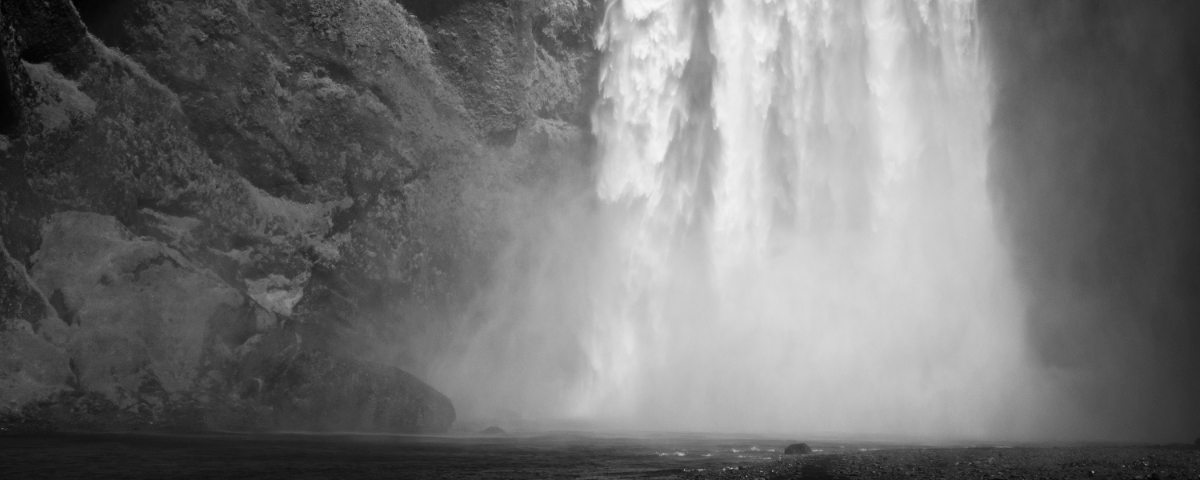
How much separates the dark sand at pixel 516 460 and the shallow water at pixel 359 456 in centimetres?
1

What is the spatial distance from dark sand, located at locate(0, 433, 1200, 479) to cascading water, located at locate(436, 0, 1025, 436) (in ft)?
26.9

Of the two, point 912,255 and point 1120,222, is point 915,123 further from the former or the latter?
point 1120,222

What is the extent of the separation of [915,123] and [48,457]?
2129 centimetres

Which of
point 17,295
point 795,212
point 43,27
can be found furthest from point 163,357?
point 795,212

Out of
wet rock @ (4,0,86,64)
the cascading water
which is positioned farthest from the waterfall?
wet rock @ (4,0,86,64)

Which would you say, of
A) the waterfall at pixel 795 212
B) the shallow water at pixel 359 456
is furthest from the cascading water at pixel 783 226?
the shallow water at pixel 359 456

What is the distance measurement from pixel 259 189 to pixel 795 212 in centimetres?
1341

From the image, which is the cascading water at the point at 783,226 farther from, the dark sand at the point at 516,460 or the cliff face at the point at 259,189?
the dark sand at the point at 516,460

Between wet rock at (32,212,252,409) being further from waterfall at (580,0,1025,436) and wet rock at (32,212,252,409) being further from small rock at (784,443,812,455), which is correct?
small rock at (784,443,812,455)

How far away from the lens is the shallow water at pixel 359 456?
890cm

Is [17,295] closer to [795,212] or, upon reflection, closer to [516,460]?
[516,460]

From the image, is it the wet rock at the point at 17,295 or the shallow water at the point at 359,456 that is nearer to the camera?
the shallow water at the point at 359,456

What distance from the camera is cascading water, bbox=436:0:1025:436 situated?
2167cm

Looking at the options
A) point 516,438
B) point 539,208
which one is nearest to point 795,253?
point 539,208
